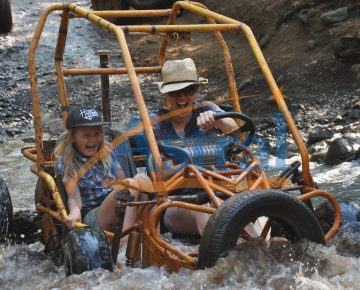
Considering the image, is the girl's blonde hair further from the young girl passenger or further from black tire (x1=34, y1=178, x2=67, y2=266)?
black tire (x1=34, y1=178, x2=67, y2=266)

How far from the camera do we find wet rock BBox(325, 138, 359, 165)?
26.6ft

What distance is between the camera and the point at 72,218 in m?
4.56

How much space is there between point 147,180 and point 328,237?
1024 mm

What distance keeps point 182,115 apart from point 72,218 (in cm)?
97

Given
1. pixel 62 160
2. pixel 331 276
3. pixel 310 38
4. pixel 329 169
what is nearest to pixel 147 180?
pixel 62 160

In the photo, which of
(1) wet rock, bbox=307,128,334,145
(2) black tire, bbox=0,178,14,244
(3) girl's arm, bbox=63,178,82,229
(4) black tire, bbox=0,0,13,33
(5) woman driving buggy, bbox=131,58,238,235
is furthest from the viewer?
(4) black tire, bbox=0,0,13,33

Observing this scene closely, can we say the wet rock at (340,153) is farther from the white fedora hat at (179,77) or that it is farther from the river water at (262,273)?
A: the white fedora hat at (179,77)

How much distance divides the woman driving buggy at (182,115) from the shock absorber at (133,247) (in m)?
0.35

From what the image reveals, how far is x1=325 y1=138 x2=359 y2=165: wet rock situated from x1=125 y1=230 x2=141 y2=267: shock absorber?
4359mm

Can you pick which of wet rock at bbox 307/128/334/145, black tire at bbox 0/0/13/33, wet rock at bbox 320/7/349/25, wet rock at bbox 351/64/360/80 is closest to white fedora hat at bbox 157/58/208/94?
wet rock at bbox 307/128/334/145

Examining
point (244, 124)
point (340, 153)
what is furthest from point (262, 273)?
point (340, 153)

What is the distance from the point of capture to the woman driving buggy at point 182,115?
4.46 meters

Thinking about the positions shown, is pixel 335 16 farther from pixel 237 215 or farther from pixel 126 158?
pixel 237 215

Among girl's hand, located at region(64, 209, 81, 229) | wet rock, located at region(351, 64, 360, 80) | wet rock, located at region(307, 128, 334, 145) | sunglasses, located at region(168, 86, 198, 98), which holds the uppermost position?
sunglasses, located at region(168, 86, 198, 98)
